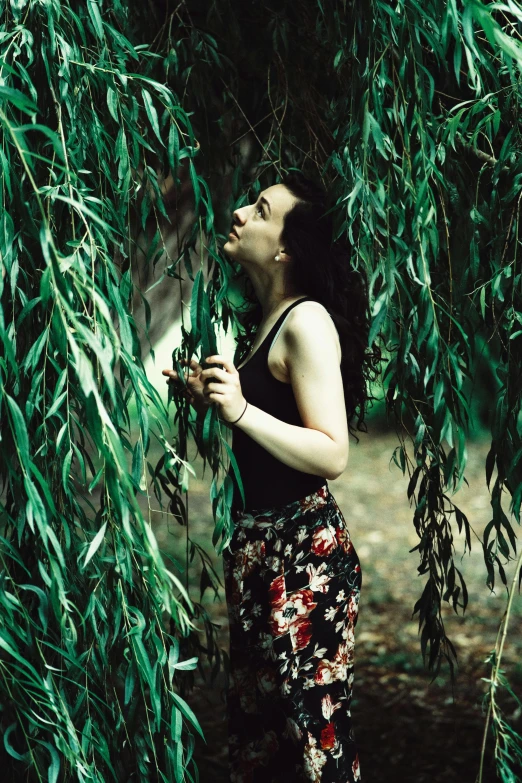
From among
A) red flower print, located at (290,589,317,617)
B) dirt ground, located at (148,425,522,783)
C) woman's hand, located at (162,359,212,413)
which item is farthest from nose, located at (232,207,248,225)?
red flower print, located at (290,589,317,617)

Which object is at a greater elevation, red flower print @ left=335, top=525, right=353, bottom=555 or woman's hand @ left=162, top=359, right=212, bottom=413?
woman's hand @ left=162, top=359, right=212, bottom=413

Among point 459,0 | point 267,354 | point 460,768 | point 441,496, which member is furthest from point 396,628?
point 459,0

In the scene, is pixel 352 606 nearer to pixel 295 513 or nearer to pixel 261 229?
pixel 295 513

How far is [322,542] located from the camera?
1.69 m

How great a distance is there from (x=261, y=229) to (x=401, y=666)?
2.86 m

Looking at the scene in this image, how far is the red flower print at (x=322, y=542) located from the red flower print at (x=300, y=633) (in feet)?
0.43

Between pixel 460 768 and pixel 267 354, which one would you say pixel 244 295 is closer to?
pixel 267 354

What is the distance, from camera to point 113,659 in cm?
137

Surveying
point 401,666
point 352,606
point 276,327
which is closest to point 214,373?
point 276,327

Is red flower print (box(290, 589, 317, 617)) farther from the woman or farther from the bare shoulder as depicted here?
the bare shoulder

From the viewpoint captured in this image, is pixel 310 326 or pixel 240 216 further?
pixel 240 216

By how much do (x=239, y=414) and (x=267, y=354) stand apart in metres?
0.21

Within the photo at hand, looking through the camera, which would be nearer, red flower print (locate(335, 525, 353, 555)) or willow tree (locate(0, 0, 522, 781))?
willow tree (locate(0, 0, 522, 781))

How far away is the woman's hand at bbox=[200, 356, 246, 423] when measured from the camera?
145 cm
